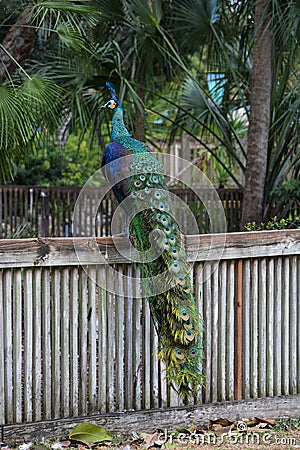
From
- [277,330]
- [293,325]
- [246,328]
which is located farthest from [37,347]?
[293,325]

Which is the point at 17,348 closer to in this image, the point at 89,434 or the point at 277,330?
the point at 89,434

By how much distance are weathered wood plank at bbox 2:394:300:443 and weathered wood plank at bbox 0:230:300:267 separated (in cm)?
87

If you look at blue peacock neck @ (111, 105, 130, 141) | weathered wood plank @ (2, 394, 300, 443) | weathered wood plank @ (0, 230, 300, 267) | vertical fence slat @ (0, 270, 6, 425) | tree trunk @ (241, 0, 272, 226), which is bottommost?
weathered wood plank @ (2, 394, 300, 443)

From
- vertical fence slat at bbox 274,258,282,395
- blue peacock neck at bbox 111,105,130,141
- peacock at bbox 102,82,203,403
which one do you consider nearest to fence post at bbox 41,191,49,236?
blue peacock neck at bbox 111,105,130,141

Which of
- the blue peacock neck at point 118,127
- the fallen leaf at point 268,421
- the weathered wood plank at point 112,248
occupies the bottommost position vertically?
the fallen leaf at point 268,421

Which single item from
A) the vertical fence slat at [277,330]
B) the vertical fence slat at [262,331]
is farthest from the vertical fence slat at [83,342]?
the vertical fence slat at [277,330]

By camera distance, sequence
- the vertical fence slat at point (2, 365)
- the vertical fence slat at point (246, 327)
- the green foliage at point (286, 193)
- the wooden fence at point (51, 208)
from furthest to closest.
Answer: the wooden fence at point (51, 208), the green foliage at point (286, 193), the vertical fence slat at point (246, 327), the vertical fence slat at point (2, 365)

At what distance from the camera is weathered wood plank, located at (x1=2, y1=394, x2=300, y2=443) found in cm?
390

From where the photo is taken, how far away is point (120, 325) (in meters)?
4.16

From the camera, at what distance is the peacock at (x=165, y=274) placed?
3.94 meters

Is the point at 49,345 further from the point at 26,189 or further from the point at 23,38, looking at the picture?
the point at 26,189

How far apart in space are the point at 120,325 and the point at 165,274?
0.42m

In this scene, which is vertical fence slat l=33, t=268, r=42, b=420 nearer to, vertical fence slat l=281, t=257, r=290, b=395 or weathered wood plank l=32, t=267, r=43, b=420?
weathered wood plank l=32, t=267, r=43, b=420

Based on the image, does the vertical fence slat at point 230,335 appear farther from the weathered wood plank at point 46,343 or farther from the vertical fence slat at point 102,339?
the weathered wood plank at point 46,343
